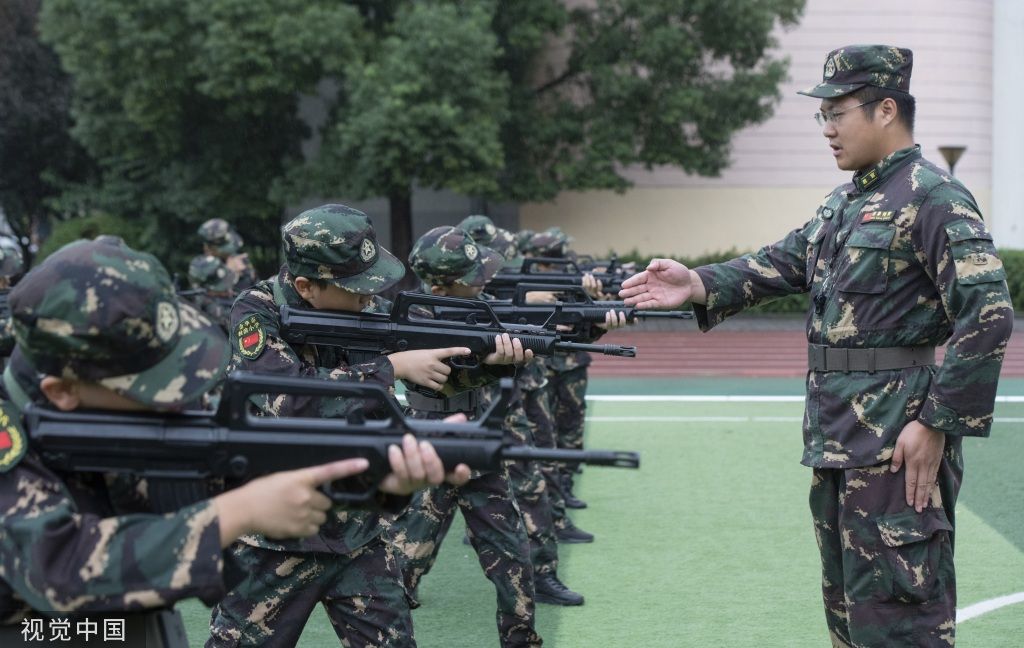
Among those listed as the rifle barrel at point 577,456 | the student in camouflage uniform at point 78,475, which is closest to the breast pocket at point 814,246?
the rifle barrel at point 577,456

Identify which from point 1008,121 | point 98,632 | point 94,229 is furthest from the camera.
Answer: point 1008,121

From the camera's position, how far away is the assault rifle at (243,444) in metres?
2.62

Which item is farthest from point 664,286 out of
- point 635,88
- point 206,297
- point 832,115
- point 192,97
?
point 192,97

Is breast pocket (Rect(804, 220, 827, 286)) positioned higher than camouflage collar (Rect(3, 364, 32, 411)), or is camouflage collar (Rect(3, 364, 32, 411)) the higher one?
breast pocket (Rect(804, 220, 827, 286))

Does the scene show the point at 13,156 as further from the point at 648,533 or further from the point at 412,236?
the point at 648,533

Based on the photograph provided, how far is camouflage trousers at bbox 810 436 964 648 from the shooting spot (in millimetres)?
3814

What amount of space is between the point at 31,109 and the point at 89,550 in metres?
24.8

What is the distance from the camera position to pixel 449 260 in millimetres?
5832

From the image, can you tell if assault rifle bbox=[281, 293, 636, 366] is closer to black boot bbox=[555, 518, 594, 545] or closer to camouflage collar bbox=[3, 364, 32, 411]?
camouflage collar bbox=[3, 364, 32, 411]

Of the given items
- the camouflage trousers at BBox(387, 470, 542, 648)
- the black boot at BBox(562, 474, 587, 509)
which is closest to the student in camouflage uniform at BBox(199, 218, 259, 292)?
the black boot at BBox(562, 474, 587, 509)

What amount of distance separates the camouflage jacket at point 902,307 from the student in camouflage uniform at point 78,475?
1915 millimetres

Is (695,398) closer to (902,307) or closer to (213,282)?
(213,282)

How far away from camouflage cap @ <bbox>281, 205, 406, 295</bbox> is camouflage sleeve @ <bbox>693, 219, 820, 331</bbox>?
1.16m

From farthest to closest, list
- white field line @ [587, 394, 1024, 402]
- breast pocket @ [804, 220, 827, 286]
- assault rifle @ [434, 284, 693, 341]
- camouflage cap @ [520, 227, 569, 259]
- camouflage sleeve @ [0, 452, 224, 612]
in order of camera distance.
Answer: white field line @ [587, 394, 1024, 402] < camouflage cap @ [520, 227, 569, 259] < assault rifle @ [434, 284, 693, 341] < breast pocket @ [804, 220, 827, 286] < camouflage sleeve @ [0, 452, 224, 612]
